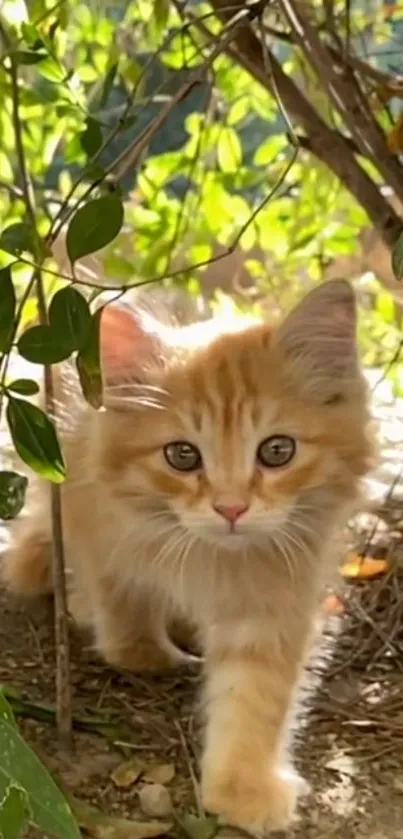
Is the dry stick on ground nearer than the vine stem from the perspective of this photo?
No

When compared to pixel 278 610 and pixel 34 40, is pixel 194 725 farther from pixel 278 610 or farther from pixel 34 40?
pixel 34 40

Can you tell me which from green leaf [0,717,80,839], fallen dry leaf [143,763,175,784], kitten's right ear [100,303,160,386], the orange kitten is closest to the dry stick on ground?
the orange kitten

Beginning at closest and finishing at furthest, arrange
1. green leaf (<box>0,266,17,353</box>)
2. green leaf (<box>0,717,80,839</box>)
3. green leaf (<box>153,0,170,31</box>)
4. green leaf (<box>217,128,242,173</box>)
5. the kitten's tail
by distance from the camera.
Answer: green leaf (<box>0,717,80,839</box>) → green leaf (<box>0,266,17,353</box>) → the kitten's tail → green leaf (<box>153,0,170,31</box>) → green leaf (<box>217,128,242,173</box>)

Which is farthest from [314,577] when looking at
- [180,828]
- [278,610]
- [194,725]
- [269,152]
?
[269,152]

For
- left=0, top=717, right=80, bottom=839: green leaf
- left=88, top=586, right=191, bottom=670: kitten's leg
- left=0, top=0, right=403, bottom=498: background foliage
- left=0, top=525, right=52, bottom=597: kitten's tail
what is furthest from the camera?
left=0, top=525, right=52, bottom=597: kitten's tail

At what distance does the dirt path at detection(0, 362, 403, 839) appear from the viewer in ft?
3.39

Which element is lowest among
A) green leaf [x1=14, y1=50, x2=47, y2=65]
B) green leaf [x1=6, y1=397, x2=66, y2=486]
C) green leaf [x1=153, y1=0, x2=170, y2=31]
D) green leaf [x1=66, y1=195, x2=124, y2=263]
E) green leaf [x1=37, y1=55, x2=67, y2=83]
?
green leaf [x1=6, y1=397, x2=66, y2=486]

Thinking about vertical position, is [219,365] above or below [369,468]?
above

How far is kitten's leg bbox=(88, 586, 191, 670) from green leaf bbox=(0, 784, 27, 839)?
24.2 inches

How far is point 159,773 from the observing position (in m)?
1.07

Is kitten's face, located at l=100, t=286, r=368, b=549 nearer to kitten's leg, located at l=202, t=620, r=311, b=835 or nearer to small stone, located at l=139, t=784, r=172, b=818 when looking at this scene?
kitten's leg, located at l=202, t=620, r=311, b=835

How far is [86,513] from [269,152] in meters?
0.75

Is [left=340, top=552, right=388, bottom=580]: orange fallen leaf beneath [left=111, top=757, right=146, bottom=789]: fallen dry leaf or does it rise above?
above

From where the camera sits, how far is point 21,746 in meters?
0.64
